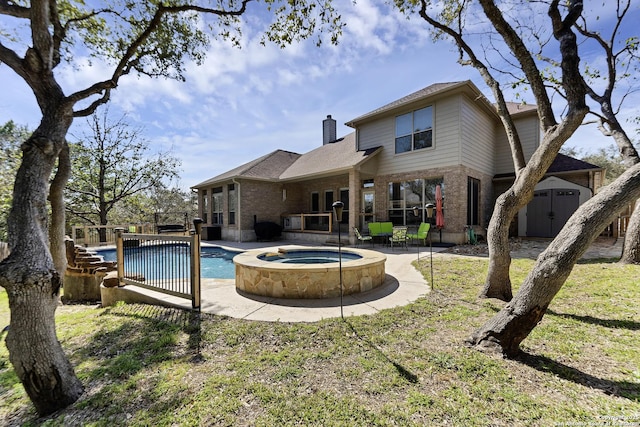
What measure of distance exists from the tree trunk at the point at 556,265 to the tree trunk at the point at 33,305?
4.44 m

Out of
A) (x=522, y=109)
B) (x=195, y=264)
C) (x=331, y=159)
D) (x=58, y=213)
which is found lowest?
(x=195, y=264)

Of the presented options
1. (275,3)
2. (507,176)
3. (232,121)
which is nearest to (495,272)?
(275,3)

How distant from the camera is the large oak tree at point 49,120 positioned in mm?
2396

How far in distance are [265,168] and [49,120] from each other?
42.7ft

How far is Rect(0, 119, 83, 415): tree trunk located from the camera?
237cm

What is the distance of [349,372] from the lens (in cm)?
271

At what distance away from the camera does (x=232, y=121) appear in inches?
542

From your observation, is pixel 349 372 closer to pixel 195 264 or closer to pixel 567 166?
pixel 195 264

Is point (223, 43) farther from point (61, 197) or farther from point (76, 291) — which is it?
point (76, 291)

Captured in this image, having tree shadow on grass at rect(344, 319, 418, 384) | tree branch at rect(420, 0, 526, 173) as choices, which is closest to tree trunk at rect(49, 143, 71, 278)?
tree shadow on grass at rect(344, 319, 418, 384)

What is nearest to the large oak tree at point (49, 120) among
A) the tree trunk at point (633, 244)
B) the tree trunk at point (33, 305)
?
the tree trunk at point (33, 305)

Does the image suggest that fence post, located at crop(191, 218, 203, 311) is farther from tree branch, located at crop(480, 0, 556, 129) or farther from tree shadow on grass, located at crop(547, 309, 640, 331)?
tree branch, located at crop(480, 0, 556, 129)

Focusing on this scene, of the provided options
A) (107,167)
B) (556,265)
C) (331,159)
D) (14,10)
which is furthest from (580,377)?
(107,167)

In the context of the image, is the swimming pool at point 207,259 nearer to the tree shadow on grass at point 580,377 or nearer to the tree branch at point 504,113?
the tree shadow on grass at point 580,377
